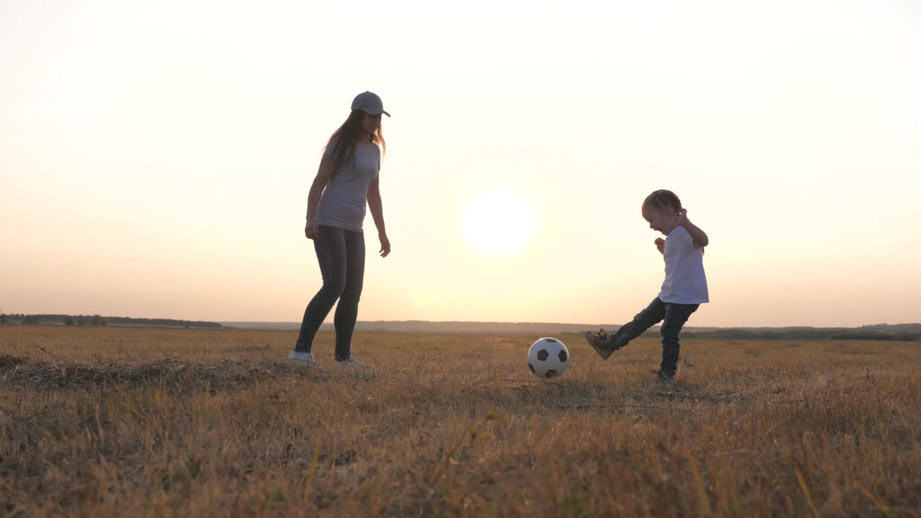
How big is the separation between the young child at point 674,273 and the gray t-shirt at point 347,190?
318 cm

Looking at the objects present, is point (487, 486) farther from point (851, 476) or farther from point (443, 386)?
point (443, 386)

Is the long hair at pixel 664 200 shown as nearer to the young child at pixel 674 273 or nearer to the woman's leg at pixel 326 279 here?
the young child at pixel 674 273

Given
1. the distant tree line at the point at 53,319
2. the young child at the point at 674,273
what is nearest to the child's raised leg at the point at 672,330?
the young child at the point at 674,273

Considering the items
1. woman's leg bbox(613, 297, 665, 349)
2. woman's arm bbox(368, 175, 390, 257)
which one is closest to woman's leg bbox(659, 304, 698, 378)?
woman's leg bbox(613, 297, 665, 349)

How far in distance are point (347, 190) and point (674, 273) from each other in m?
3.64

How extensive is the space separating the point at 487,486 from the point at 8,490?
192cm

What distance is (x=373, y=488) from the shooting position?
2246 millimetres

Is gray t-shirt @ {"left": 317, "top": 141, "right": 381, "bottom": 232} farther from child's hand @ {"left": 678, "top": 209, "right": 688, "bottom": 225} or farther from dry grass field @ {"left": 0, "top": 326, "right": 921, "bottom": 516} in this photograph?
child's hand @ {"left": 678, "top": 209, "right": 688, "bottom": 225}

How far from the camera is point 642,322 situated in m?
6.82

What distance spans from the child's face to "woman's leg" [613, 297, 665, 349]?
0.81 meters

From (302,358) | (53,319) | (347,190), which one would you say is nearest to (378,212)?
(347,190)

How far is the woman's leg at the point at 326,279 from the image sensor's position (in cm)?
609

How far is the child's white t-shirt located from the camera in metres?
6.41

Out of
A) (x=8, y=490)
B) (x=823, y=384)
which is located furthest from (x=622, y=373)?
(x=8, y=490)
